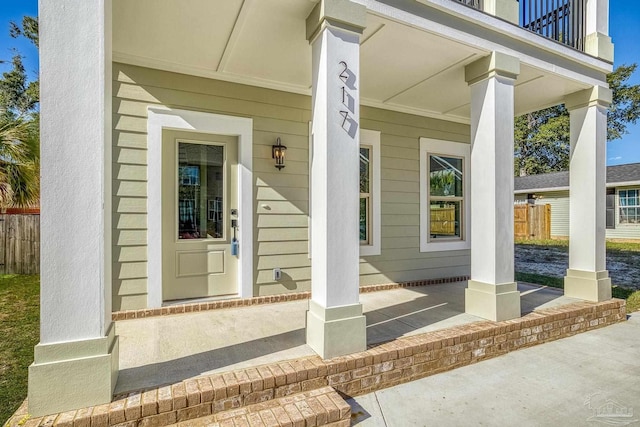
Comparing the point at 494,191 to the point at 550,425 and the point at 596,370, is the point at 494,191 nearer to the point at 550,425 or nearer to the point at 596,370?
the point at 596,370

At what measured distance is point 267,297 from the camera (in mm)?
4359

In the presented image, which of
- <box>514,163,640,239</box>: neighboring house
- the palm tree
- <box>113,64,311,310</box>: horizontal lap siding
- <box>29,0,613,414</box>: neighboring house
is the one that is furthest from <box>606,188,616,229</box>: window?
the palm tree

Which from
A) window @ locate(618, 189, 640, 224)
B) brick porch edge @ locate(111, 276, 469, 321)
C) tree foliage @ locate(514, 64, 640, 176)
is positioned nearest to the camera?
brick porch edge @ locate(111, 276, 469, 321)

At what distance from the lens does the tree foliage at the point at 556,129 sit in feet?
62.2

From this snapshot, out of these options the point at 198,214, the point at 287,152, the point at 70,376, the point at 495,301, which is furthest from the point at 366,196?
the point at 70,376

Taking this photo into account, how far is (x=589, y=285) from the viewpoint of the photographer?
14.7ft

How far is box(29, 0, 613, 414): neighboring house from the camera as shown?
2023mm

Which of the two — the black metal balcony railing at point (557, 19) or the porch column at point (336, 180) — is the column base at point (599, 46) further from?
the porch column at point (336, 180)

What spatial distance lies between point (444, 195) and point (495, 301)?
8.80 ft

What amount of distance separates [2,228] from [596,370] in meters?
9.78

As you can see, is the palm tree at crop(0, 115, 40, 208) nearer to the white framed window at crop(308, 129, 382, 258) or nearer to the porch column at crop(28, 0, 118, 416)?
Result: the porch column at crop(28, 0, 118, 416)

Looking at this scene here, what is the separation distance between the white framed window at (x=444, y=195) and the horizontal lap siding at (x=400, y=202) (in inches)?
4.7

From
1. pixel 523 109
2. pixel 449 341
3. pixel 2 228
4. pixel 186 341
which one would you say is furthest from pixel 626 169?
pixel 2 228

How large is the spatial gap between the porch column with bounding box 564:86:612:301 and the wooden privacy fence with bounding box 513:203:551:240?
490 inches
